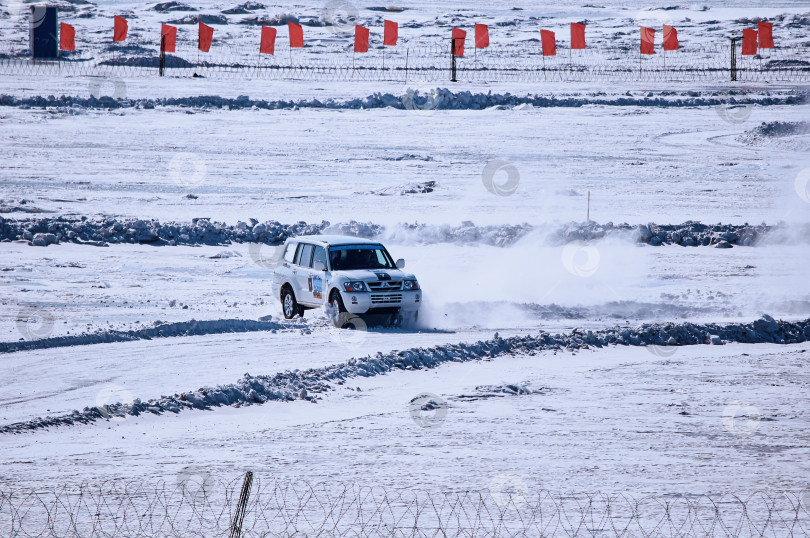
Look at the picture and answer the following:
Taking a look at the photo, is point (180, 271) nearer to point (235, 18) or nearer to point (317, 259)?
point (317, 259)

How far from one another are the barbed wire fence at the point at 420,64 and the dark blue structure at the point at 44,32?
1177 mm

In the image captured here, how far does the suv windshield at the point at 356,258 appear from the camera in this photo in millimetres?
17078

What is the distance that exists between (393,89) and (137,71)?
1784 cm

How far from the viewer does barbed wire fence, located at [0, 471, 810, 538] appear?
796 cm

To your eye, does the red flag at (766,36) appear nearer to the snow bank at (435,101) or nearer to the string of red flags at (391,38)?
the string of red flags at (391,38)

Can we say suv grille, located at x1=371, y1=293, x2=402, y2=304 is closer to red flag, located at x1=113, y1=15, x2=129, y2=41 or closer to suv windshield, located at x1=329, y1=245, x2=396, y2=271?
suv windshield, located at x1=329, y1=245, x2=396, y2=271

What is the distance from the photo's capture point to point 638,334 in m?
16.1

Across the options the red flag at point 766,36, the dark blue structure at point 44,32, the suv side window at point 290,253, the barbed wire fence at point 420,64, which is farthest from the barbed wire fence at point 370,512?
the dark blue structure at point 44,32

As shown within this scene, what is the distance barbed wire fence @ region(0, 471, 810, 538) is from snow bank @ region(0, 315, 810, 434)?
8.36 ft

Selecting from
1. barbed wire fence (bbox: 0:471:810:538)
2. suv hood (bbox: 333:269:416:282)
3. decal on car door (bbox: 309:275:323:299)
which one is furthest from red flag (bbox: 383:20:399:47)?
barbed wire fence (bbox: 0:471:810:538)

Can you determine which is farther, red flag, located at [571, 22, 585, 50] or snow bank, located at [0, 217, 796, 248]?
red flag, located at [571, 22, 585, 50]

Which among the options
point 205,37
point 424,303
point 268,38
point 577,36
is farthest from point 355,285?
point 205,37

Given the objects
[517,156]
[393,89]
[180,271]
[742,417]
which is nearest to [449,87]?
[393,89]

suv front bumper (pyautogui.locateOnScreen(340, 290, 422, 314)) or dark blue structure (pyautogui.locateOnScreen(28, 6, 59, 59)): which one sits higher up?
dark blue structure (pyautogui.locateOnScreen(28, 6, 59, 59))
